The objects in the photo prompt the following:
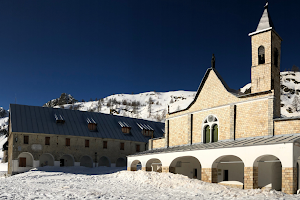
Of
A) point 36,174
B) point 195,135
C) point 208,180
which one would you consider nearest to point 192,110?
point 195,135

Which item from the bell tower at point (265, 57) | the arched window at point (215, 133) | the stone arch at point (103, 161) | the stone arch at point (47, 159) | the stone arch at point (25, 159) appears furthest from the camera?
the stone arch at point (103, 161)

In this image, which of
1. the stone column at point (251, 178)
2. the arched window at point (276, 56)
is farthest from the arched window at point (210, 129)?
the arched window at point (276, 56)

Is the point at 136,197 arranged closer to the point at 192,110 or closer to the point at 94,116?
the point at 192,110

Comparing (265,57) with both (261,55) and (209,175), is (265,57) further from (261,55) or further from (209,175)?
(209,175)

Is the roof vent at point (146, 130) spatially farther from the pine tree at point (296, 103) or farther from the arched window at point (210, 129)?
the pine tree at point (296, 103)

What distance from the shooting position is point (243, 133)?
23.5 m

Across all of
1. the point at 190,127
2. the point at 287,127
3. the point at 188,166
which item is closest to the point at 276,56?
the point at 287,127

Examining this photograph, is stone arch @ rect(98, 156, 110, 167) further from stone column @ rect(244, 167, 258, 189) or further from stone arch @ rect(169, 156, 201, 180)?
stone column @ rect(244, 167, 258, 189)

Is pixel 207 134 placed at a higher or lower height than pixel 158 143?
higher

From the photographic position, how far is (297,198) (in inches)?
631

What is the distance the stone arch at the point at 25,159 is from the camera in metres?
39.1

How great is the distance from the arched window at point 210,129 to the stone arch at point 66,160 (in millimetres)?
22593

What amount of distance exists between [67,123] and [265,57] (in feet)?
94.5

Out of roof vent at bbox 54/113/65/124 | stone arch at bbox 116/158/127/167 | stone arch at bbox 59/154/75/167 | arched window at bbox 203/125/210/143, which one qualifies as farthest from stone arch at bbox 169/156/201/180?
roof vent at bbox 54/113/65/124
